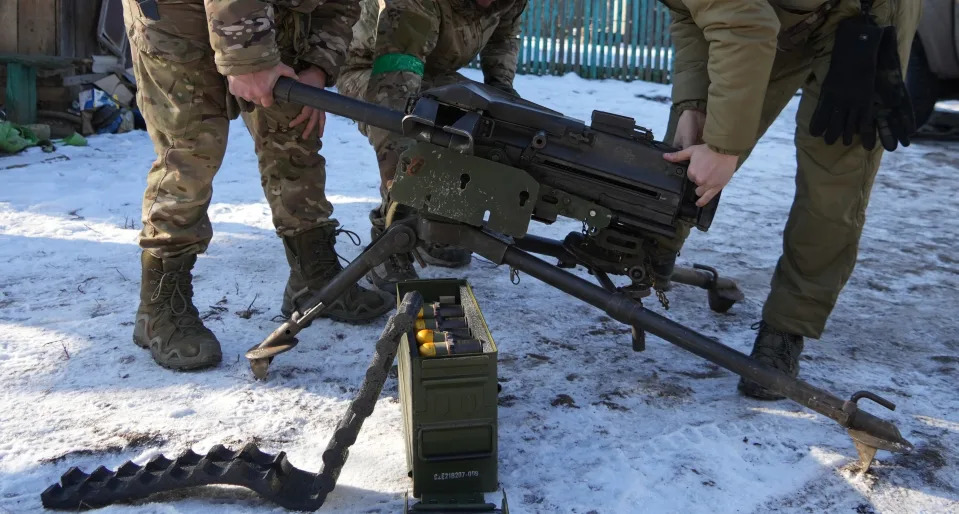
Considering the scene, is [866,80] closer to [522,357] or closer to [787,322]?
[787,322]

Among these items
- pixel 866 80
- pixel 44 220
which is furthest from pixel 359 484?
pixel 44 220

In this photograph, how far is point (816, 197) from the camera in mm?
2947

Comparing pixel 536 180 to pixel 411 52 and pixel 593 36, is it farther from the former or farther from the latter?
pixel 593 36

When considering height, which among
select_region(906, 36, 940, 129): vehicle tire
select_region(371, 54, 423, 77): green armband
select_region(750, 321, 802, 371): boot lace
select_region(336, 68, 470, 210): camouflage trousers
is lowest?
select_region(750, 321, 802, 371): boot lace

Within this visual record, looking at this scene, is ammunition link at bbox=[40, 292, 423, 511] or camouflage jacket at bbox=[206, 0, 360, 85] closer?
ammunition link at bbox=[40, 292, 423, 511]

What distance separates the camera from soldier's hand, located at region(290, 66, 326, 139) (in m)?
3.16

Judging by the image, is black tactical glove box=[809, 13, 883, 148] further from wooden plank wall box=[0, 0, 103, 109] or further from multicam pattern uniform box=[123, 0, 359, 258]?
wooden plank wall box=[0, 0, 103, 109]

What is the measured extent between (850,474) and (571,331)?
1301 mm

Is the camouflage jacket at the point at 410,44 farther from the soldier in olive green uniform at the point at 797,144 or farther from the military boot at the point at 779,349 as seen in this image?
the military boot at the point at 779,349

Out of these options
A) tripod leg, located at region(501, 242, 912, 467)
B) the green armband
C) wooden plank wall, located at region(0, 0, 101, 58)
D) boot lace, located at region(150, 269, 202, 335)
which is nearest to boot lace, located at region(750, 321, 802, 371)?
tripod leg, located at region(501, 242, 912, 467)

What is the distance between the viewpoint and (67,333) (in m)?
3.25

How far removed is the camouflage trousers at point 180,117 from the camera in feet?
9.46

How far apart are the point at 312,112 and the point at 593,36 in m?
10.0

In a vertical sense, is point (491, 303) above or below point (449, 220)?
below
